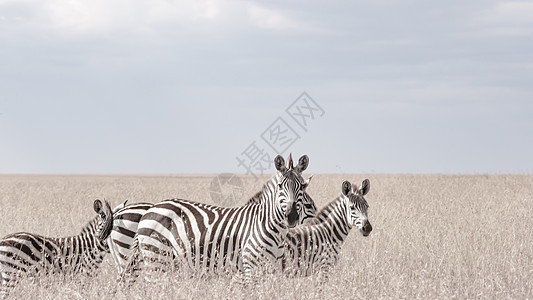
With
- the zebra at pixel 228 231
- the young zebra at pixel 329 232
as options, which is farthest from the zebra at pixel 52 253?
the young zebra at pixel 329 232

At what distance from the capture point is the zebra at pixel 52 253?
6.65 metres

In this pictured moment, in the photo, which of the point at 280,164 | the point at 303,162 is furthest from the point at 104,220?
the point at 303,162

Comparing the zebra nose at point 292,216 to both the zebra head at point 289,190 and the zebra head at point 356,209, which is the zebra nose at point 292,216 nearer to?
the zebra head at point 289,190

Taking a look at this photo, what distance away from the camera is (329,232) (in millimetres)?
7371

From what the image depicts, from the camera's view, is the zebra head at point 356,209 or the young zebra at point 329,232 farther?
the zebra head at point 356,209

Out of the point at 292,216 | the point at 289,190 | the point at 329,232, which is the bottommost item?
the point at 329,232

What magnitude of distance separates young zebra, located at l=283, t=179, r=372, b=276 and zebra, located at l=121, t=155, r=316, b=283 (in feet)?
2.09

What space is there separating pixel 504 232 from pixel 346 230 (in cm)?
→ 506

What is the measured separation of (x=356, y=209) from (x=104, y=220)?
10.7 feet

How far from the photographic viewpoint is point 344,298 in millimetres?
5672

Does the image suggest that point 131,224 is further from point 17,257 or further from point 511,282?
point 511,282

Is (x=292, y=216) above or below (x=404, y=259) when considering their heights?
above

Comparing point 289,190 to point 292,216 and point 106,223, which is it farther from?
point 106,223

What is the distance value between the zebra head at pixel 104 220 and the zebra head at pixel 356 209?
3028 mm
